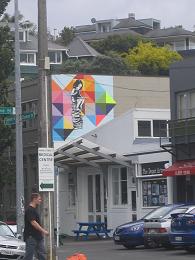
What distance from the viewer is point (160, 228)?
25766 mm

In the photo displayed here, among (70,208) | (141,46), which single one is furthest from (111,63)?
(70,208)

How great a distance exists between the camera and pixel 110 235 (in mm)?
36938

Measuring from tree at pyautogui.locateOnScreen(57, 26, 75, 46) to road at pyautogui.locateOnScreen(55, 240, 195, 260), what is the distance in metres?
88.2

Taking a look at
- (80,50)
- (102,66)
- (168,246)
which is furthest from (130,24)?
(168,246)

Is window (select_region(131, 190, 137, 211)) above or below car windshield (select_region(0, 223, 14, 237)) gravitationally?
above

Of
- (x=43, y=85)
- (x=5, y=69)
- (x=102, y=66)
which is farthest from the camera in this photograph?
(x=102, y=66)

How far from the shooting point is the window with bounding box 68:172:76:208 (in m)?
41.8

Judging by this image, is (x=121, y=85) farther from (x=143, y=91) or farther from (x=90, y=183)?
(x=90, y=183)

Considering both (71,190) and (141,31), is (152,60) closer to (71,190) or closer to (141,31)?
(141,31)

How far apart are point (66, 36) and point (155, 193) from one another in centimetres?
8587

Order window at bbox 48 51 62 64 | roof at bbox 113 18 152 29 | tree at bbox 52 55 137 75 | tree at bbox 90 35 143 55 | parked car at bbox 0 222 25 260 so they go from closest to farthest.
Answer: parked car at bbox 0 222 25 260 < tree at bbox 52 55 137 75 < window at bbox 48 51 62 64 < tree at bbox 90 35 143 55 < roof at bbox 113 18 152 29

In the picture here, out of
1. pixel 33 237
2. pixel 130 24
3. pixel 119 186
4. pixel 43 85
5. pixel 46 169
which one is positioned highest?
pixel 130 24

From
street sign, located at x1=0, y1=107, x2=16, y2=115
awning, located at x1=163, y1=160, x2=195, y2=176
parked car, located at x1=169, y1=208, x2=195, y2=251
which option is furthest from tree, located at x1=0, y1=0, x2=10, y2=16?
parked car, located at x1=169, y1=208, x2=195, y2=251

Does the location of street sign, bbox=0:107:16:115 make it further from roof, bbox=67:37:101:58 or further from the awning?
roof, bbox=67:37:101:58
